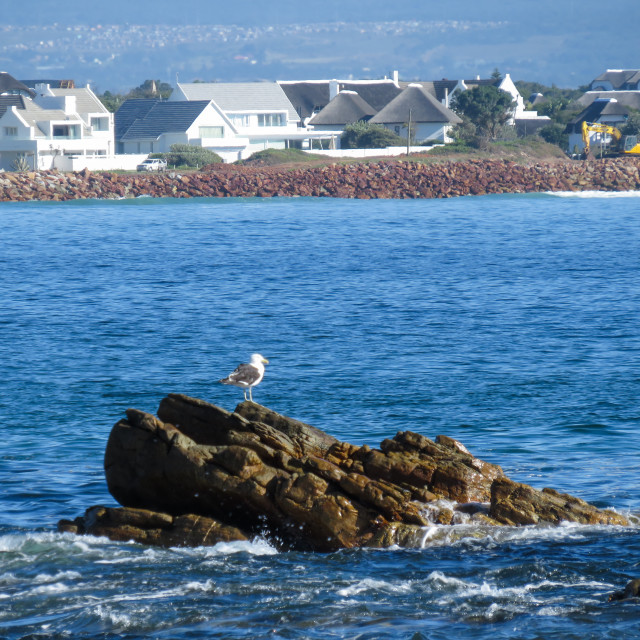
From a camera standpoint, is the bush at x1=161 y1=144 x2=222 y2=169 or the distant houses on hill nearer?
the distant houses on hill

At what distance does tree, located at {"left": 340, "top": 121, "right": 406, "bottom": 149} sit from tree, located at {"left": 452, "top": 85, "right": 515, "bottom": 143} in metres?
12.9

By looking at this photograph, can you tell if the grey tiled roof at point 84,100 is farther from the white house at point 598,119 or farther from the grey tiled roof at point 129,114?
the white house at point 598,119

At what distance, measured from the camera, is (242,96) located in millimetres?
140375

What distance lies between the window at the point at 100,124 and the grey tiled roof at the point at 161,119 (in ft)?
10.9

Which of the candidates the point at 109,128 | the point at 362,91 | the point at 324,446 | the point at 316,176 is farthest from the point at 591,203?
the point at 324,446

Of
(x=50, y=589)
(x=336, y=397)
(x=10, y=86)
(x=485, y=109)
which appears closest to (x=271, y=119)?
(x=485, y=109)

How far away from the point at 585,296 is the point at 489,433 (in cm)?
2672

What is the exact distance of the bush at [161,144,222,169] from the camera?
12100 centimetres

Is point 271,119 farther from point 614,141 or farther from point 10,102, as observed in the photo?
point 614,141

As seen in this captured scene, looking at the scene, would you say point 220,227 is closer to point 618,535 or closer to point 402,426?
point 402,426

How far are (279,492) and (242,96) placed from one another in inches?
5147

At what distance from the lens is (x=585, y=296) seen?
1849 inches

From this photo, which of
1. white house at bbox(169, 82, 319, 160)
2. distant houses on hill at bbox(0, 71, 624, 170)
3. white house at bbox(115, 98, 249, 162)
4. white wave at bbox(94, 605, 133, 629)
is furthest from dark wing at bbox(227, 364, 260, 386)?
white house at bbox(169, 82, 319, 160)

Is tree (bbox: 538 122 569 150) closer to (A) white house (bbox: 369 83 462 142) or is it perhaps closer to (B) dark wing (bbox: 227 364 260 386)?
(A) white house (bbox: 369 83 462 142)
